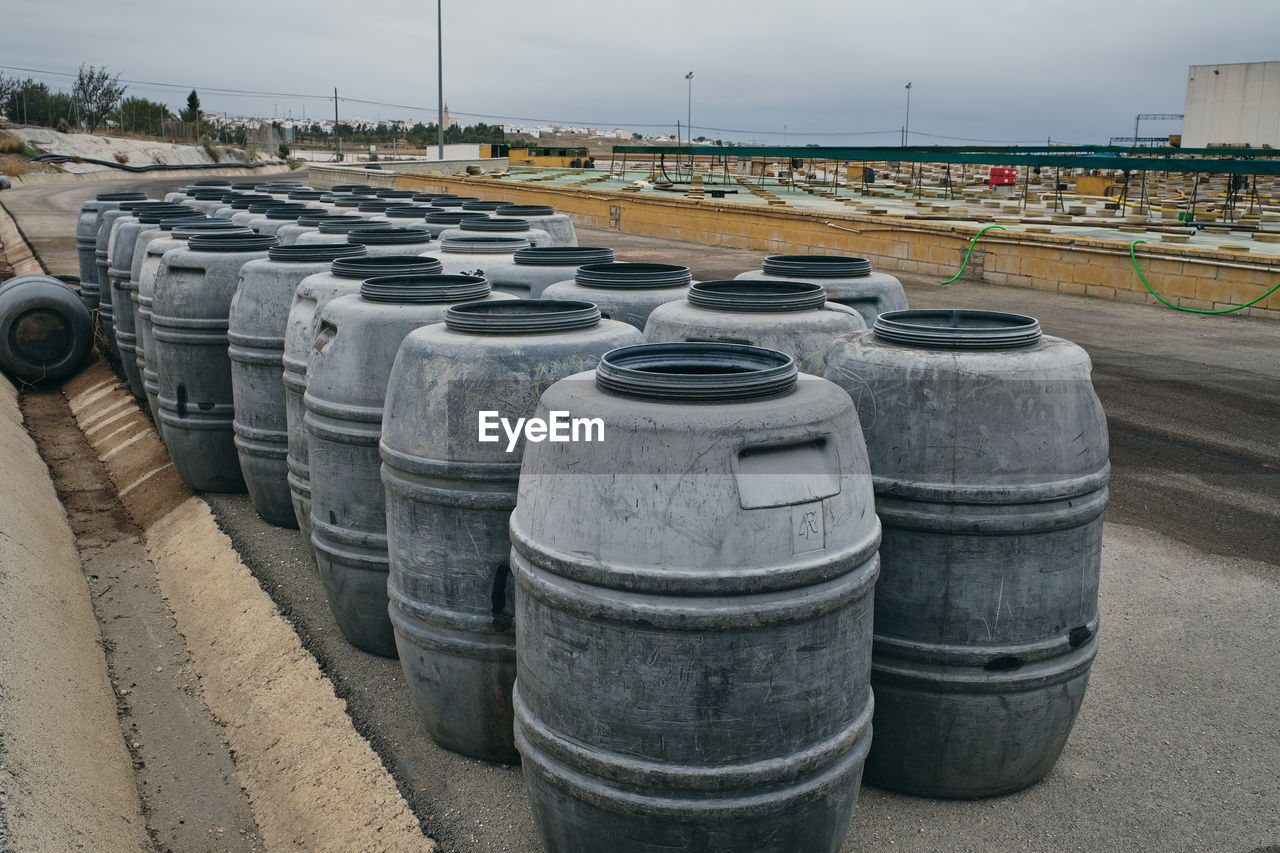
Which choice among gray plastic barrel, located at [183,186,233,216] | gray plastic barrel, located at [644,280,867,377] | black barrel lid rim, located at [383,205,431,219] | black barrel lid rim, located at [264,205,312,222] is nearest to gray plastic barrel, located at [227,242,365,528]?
gray plastic barrel, located at [644,280,867,377]

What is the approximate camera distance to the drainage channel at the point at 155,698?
15.3 ft

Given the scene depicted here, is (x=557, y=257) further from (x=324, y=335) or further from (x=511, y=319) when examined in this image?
(x=511, y=319)

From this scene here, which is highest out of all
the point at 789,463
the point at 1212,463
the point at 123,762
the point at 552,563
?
the point at 789,463

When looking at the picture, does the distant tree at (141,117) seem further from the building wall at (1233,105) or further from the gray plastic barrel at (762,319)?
the gray plastic barrel at (762,319)

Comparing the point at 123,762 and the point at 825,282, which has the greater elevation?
the point at 825,282

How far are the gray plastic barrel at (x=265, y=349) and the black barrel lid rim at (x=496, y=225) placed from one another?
1645 millimetres

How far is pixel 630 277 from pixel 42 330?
32.5 ft

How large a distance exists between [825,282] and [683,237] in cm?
2234

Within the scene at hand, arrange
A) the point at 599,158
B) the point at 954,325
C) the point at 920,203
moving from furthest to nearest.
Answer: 1. the point at 599,158
2. the point at 920,203
3. the point at 954,325

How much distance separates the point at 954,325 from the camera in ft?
14.9

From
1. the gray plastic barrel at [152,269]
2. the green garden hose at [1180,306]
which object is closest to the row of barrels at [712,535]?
the gray plastic barrel at [152,269]

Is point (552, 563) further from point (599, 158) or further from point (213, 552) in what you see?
point (599, 158)

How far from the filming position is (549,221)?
A: 9469mm

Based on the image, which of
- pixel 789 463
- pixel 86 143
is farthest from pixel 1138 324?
pixel 86 143
